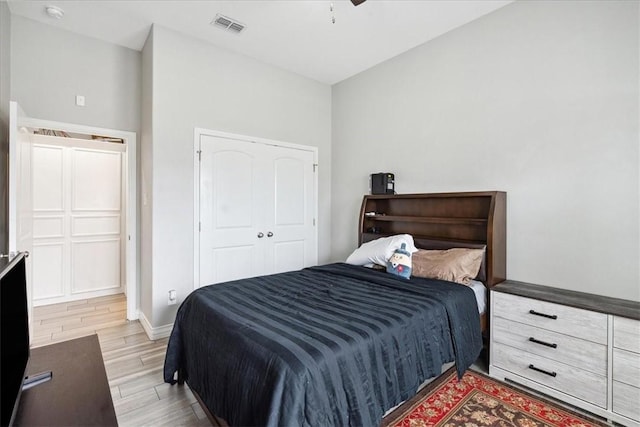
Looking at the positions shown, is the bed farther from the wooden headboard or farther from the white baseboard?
the white baseboard

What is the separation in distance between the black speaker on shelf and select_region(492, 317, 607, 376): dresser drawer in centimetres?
167

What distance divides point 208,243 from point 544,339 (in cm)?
304

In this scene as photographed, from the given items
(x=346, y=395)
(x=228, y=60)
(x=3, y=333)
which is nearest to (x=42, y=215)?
(x=228, y=60)

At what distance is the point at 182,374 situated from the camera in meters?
2.12

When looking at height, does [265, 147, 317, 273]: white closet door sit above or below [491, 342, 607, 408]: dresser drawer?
above

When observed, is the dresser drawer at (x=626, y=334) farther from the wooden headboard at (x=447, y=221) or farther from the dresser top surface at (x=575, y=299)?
the wooden headboard at (x=447, y=221)

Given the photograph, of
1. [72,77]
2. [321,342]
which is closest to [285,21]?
[72,77]

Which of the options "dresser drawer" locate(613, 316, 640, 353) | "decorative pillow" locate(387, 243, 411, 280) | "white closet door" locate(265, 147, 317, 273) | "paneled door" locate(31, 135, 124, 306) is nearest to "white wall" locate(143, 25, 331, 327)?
"white closet door" locate(265, 147, 317, 273)

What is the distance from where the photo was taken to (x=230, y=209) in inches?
137

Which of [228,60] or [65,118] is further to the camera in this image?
[228,60]

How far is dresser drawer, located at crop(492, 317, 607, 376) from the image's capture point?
1.88 m

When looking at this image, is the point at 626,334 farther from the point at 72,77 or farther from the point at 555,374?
the point at 72,77

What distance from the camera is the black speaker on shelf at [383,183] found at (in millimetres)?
3463

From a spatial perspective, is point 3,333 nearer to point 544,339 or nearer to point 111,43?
point 544,339
